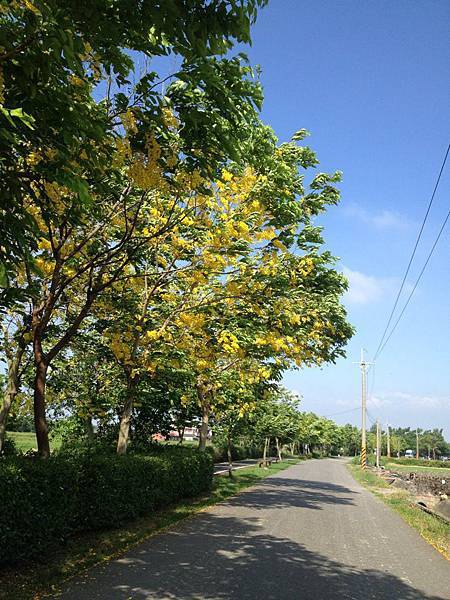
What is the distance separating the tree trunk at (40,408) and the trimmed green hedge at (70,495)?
1.21ft

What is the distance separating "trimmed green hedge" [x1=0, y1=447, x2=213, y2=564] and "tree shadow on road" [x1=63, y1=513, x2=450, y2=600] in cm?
90

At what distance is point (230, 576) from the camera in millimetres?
7016

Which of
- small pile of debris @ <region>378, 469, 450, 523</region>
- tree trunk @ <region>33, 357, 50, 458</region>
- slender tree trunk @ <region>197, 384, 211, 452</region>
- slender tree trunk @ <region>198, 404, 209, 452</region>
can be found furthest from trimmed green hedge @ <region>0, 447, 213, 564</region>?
small pile of debris @ <region>378, 469, 450, 523</region>

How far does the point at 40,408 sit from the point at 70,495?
4.64 ft

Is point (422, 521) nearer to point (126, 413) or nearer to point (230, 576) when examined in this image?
point (126, 413)

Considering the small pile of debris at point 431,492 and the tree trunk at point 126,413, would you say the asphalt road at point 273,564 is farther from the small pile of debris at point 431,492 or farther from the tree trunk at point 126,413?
the small pile of debris at point 431,492

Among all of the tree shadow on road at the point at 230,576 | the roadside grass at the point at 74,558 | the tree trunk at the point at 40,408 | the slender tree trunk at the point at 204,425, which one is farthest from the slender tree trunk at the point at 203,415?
the tree trunk at the point at 40,408

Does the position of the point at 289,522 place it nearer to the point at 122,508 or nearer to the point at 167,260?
the point at 122,508

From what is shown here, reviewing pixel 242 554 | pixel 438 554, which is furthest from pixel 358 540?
pixel 242 554

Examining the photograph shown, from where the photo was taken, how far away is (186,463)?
594 inches

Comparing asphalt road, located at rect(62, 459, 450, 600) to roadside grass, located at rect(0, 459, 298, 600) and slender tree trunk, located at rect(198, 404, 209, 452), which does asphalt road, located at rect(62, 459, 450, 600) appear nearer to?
roadside grass, located at rect(0, 459, 298, 600)

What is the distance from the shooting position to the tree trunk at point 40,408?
812 centimetres

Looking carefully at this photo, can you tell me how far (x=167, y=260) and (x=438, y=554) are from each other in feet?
26.6

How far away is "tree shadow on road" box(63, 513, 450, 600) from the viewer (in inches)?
243
